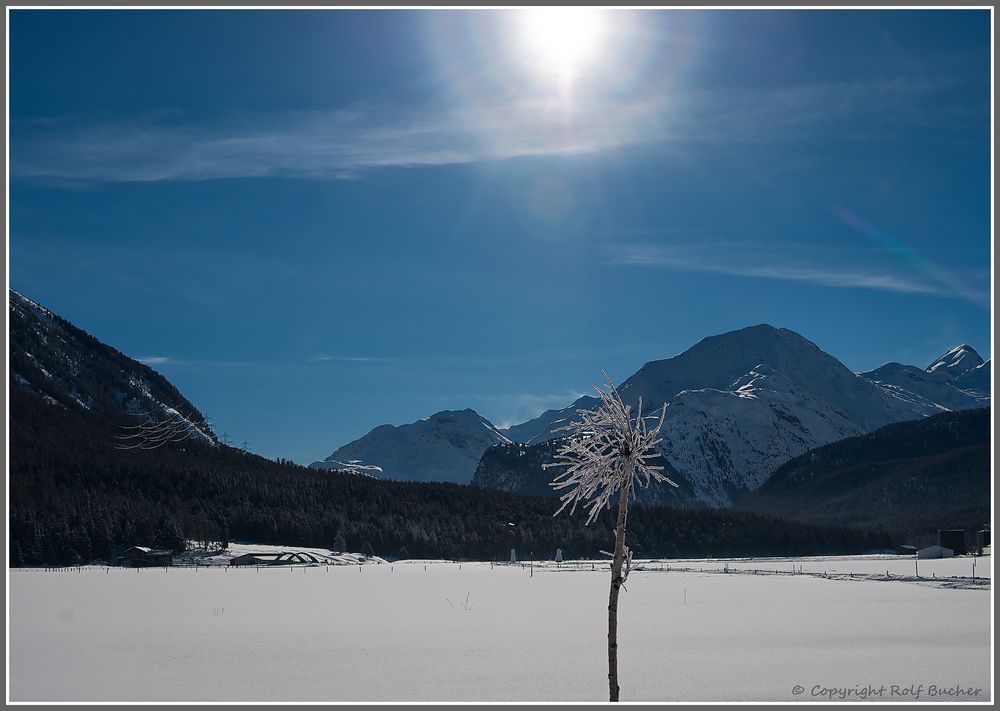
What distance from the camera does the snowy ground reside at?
2550cm

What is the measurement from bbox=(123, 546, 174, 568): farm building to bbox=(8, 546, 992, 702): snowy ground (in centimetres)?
5815

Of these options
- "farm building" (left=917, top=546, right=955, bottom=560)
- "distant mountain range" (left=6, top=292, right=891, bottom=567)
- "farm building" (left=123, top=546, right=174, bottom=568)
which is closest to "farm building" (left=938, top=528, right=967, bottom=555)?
"farm building" (left=917, top=546, right=955, bottom=560)

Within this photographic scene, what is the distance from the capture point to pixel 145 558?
12006 centimetres

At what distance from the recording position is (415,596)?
2430 inches

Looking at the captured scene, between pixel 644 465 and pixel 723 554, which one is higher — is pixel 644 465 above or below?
above

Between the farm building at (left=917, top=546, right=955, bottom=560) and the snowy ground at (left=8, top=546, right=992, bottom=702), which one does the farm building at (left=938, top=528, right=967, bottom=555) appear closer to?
the farm building at (left=917, top=546, right=955, bottom=560)

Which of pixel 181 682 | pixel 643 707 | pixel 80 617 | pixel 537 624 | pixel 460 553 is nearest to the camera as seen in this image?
pixel 643 707

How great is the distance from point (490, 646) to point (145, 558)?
97932 millimetres

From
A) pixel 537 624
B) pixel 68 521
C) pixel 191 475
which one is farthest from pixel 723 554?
pixel 537 624

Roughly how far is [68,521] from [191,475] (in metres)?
42.9

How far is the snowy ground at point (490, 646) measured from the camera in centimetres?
2550

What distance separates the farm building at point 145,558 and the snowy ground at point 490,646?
5815 cm

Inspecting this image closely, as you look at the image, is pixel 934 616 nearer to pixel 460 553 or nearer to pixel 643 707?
pixel 643 707

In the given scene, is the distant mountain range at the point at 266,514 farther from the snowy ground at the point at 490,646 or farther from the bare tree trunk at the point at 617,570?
the bare tree trunk at the point at 617,570
